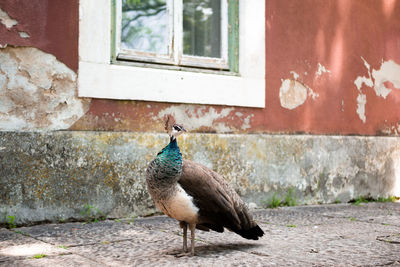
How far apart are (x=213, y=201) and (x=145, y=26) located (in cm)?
253

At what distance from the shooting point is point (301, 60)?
19.1ft

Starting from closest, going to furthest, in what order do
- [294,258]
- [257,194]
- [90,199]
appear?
1. [294,258]
2. [90,199]
3. [257,194]

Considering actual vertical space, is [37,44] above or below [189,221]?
above

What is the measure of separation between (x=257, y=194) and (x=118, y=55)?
215cm

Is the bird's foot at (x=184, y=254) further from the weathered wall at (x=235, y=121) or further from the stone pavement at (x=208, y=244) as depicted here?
the weathered wall at (x=235, y=121)

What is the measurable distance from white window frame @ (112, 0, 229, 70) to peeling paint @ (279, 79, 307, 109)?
79cm

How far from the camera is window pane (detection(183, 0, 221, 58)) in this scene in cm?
525

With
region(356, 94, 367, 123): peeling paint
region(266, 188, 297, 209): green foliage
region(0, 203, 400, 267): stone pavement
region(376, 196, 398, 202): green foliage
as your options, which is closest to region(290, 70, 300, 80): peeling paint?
region(356, 94, 367, 123): peeling paint

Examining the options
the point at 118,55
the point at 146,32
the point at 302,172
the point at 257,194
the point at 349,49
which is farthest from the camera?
the point at 349,49

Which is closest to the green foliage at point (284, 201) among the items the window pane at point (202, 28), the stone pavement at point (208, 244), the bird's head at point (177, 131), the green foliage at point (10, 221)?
the stone pavement at point (208, 244)

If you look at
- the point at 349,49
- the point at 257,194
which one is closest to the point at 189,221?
the point at 257,194

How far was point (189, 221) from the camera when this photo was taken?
3145 mm

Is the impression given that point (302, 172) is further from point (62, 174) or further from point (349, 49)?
point (62, 174)

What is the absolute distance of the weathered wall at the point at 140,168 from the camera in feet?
13.4
